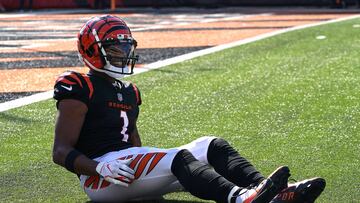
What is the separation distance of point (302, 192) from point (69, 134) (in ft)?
4.32

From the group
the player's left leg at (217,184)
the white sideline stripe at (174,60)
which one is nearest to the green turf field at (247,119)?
the white sideline stripe at (174,60)

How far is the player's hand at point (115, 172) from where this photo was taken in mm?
5125

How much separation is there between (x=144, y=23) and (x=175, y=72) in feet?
29.7

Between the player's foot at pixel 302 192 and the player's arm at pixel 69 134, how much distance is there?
1.05m

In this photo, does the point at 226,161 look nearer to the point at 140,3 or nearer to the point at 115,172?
the point at 115,172

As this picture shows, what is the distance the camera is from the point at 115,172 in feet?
16.8

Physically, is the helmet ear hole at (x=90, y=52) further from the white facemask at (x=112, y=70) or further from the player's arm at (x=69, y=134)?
the player's arm at (x=69, y=134)

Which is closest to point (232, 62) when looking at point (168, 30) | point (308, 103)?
point (308, 103)

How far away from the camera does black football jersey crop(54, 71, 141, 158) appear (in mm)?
5383

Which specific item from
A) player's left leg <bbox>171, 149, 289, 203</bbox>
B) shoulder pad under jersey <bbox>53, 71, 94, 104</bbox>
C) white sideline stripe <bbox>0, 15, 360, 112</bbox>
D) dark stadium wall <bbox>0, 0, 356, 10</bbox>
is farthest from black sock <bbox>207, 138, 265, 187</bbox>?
dark stadium wall <bbox>0, 0, 356, 10</bbox>

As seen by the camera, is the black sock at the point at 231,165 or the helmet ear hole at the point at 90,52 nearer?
the black sock at the point at 231,165

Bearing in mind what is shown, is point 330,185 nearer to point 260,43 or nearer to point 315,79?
point 315,79

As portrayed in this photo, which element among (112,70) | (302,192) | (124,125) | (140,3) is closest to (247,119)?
(124,125)

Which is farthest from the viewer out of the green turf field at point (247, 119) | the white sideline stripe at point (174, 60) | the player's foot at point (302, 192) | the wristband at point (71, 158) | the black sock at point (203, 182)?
the white sideline stripe at point (174, 60)
